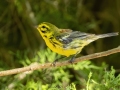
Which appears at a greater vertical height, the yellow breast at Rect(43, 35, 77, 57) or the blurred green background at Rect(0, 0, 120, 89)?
the blurred green background at Rect(0, 0, 120, 89)

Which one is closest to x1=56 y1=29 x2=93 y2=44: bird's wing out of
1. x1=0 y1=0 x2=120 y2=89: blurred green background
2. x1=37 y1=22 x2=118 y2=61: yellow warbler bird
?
x1=37 y1=22 x2=118 y2=61: yellow warbler bird

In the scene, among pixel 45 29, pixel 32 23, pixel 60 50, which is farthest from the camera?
pixel 32 23

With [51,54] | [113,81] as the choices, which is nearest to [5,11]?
[51,54]

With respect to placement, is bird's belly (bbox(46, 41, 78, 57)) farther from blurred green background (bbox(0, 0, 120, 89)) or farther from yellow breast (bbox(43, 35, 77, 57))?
blurred green background (bbox(0, 0, 120, 89))

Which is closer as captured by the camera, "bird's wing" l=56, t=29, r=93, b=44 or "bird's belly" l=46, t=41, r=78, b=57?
"bird's belly" l=46, t=41, r=78, b=57

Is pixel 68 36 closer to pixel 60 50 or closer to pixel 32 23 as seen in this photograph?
pixel 60 50

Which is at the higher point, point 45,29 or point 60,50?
point 45,29

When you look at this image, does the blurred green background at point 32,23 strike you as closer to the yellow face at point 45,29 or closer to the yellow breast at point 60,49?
the yellow face at point 45,29

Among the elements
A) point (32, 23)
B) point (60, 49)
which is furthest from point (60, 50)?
point (32, 23)
